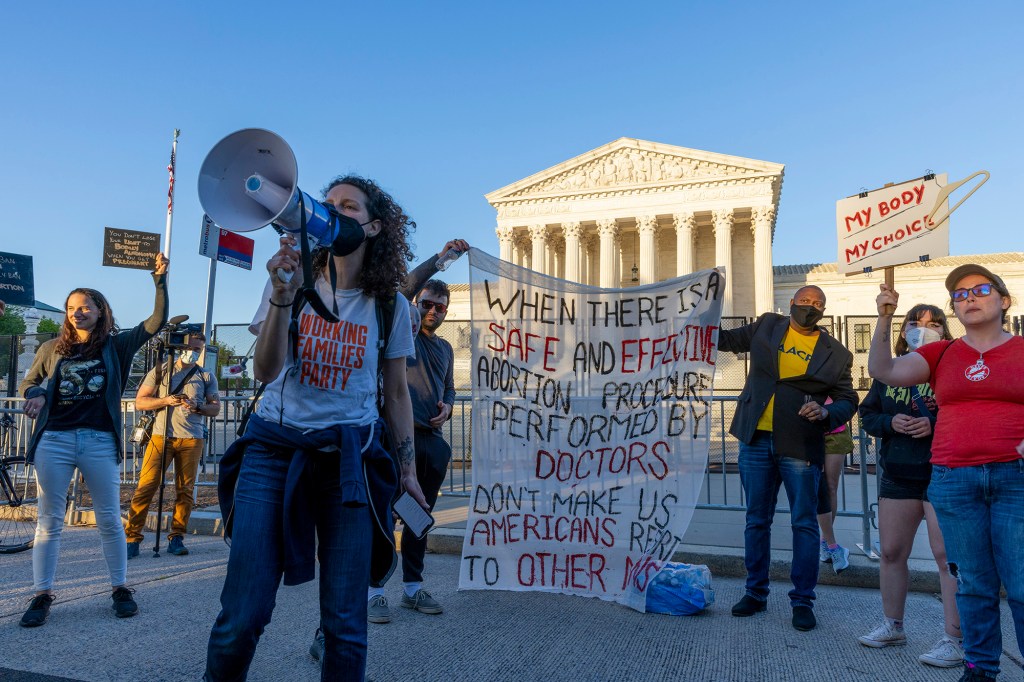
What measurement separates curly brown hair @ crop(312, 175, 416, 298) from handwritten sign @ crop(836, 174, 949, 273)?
2.75 m

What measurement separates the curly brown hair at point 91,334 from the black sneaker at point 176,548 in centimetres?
223

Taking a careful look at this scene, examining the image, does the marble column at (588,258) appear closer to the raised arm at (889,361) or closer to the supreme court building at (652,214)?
the supreme court building at (652,214)

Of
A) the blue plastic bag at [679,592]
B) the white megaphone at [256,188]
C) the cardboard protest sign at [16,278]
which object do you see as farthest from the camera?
the cardboard protest sign at [16,278]

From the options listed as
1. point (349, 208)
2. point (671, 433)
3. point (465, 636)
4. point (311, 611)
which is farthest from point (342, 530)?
point (671, 433)

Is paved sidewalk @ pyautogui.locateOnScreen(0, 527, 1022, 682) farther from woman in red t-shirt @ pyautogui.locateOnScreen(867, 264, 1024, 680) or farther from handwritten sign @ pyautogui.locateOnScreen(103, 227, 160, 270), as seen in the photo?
handwritten sign @ pyautogui.locateOnScreen(103, 227, 160, 270)

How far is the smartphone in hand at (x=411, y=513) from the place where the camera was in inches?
99.9

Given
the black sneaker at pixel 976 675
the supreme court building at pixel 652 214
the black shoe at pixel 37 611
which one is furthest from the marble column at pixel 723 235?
the black shoe at pixel 37 611

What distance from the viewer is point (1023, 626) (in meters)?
2.81

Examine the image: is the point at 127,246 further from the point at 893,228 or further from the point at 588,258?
the point at 588,258

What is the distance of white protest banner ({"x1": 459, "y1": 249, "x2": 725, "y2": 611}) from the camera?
431 centimetres

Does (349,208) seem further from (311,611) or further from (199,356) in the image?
(199,356)

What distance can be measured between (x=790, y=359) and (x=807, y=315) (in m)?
0.30

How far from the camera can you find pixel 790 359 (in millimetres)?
4297

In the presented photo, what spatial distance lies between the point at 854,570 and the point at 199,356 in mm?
6019
